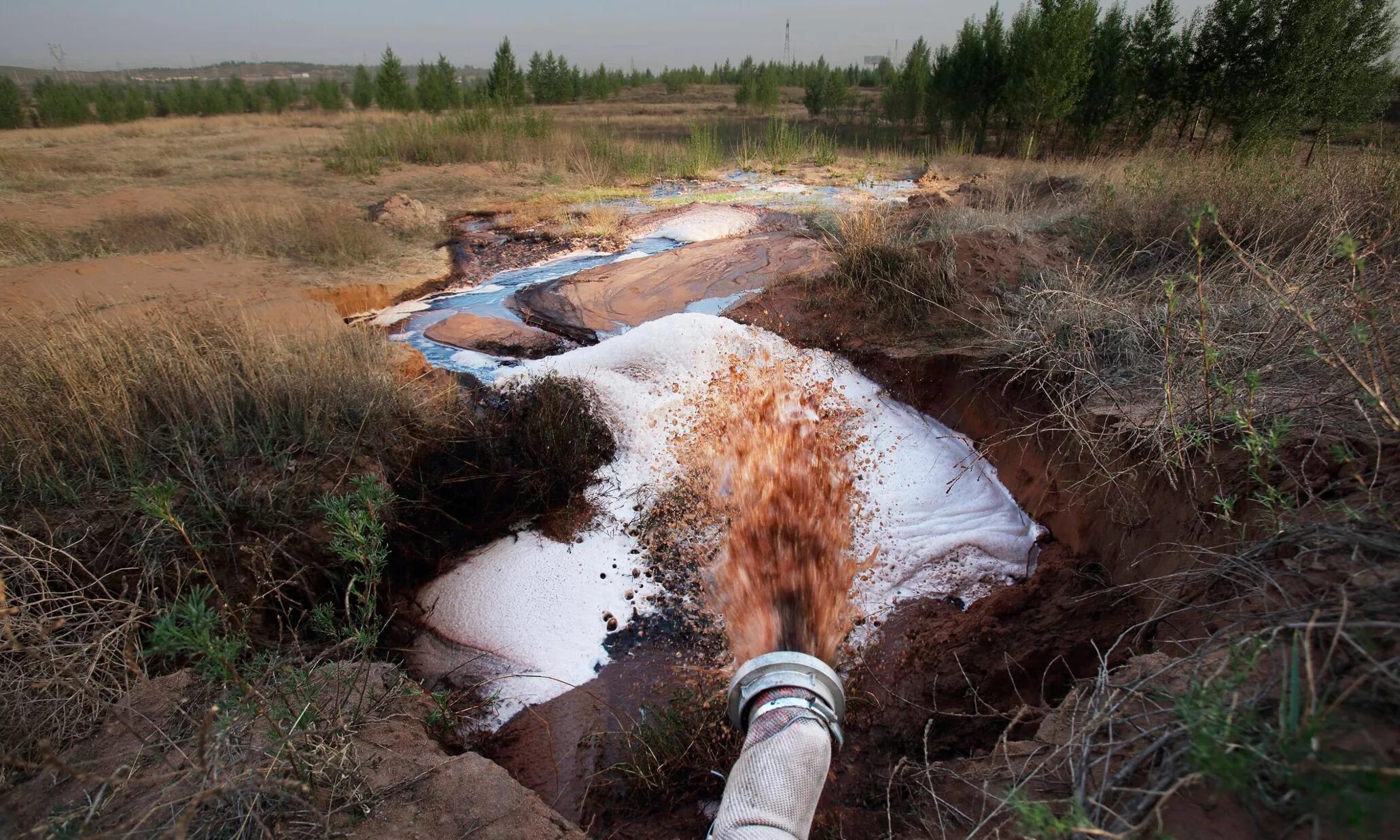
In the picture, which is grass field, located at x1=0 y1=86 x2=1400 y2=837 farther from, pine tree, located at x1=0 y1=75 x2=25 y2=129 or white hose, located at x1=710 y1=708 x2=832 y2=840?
pine tree, located at x1=0 y1=75 x2=25 y2=129

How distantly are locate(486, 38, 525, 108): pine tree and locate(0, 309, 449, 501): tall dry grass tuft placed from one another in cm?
1930

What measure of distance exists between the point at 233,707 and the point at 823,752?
1702mm

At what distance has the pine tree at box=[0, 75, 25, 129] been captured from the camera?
2275cm

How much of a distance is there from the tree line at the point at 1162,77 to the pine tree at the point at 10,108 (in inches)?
1304

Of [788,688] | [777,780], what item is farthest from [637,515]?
[777,780]

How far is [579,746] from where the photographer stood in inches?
115

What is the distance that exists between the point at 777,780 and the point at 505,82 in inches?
1030

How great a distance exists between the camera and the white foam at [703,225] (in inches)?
367

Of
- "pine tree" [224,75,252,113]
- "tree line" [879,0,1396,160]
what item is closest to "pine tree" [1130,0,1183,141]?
"tree line" [879,0,1396,160]

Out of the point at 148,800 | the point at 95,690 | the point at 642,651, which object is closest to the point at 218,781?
the point at 148,800

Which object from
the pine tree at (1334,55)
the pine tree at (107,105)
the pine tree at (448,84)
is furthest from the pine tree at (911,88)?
the pine tree at (107,105)

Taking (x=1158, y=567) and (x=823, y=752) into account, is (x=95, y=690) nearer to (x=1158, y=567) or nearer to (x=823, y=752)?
(x=823, y=752)

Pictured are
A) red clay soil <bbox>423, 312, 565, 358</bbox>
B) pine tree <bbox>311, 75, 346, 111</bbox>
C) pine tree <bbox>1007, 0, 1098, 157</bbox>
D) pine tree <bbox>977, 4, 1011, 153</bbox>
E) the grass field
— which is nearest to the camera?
the grass field

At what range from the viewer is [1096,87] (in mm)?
17984
